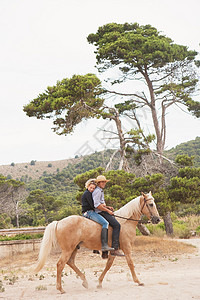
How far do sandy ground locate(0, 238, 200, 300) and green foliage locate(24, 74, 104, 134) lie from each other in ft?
19.8

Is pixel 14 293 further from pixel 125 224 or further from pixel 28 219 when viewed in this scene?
pixel 28 219

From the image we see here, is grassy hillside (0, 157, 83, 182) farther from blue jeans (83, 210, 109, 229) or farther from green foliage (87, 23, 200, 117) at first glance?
blue jeans (83, 210, 109, 229)

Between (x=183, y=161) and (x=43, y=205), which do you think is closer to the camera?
A: (x=183, y=161)

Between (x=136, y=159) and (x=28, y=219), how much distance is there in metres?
15.1

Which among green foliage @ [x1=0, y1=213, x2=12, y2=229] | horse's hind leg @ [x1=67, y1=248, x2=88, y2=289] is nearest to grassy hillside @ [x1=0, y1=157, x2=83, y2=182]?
green foliage @ [x1=0, y1=213, x2=12, y2=229]

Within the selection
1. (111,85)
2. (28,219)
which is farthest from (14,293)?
(28,219)

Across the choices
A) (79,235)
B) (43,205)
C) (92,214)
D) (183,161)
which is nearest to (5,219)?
(43,205)

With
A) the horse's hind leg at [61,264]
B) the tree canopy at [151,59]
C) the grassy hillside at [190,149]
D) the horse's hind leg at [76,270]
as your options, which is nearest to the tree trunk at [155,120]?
the tree canopy at [151,59]

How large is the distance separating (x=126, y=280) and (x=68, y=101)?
7.90 metres

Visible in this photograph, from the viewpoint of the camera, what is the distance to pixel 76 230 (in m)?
5.95

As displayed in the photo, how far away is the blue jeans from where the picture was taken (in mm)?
6117

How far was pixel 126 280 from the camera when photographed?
266 inches

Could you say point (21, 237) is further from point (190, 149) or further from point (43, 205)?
point (190, 149)

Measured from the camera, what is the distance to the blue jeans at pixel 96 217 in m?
6.12
